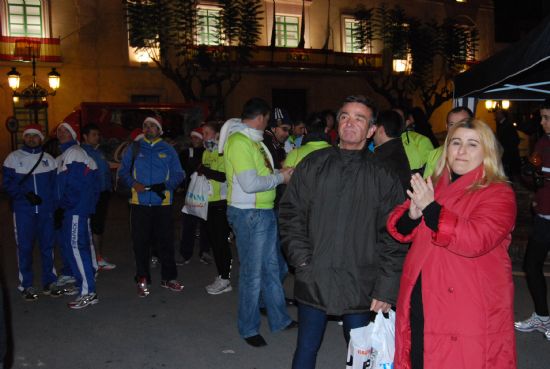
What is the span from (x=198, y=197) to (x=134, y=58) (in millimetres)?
19146

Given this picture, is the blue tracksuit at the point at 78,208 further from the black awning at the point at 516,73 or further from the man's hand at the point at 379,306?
the black awning at the point at 516,73

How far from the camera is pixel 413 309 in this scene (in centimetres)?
285

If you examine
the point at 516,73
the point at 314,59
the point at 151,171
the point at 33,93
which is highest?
the point at 314,59

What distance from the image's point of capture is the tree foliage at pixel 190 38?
22328 mm

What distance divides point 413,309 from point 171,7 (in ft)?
76.0

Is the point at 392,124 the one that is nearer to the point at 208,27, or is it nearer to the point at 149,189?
the point at 149,189

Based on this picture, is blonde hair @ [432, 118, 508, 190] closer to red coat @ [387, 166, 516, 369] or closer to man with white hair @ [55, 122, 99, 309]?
red coat @ [387, 166, 516, 369]

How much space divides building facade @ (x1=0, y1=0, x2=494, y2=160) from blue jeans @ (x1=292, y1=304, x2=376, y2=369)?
62.7ft

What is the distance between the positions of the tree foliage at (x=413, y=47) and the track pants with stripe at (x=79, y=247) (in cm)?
2347

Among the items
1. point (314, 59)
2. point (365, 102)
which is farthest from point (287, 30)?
point (365, 102)

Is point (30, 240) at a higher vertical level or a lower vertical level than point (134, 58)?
lower

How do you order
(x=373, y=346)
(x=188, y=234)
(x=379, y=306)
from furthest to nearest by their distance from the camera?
1. (x=188, y=234)
2. (x=379, y=306)
3. (x=373, y=346)

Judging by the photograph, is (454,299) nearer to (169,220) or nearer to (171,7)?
(169,220)

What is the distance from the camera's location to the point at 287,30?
27656 millimetres
